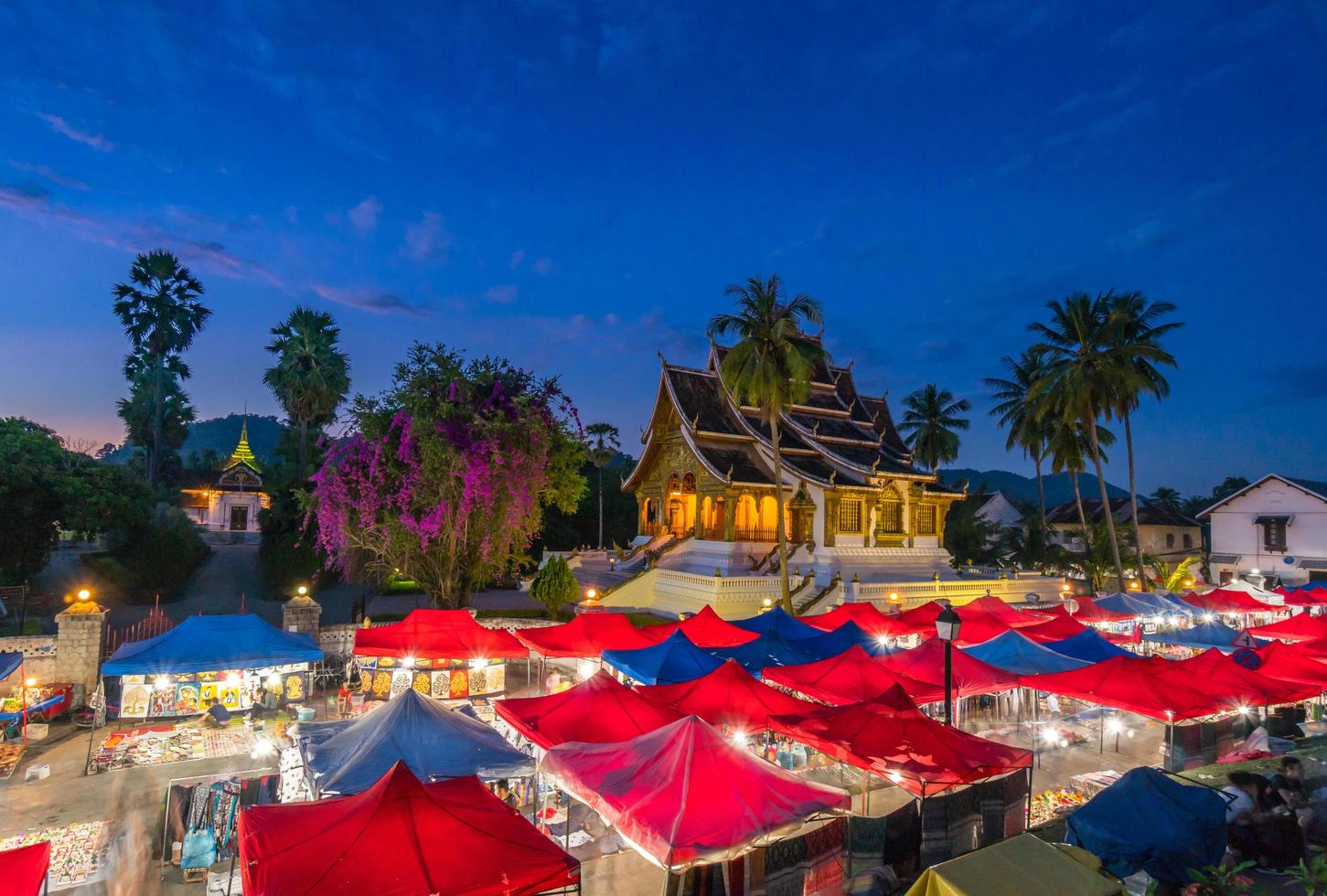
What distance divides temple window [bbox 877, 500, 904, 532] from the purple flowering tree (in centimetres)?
1830

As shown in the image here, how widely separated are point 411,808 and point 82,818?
6.87 m

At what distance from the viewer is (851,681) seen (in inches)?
527

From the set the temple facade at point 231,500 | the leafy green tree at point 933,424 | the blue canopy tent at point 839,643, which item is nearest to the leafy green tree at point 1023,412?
the leafy green tree at point 933,424

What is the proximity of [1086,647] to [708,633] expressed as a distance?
8774mm

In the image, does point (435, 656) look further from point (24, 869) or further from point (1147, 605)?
point (1147, 605)

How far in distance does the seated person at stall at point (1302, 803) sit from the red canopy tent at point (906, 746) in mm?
3223

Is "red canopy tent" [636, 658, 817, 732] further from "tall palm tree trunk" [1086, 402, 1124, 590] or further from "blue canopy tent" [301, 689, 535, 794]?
"tall palm tree trunk" [1086, 402, 1124, 590]

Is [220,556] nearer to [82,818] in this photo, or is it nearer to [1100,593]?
[82,818]

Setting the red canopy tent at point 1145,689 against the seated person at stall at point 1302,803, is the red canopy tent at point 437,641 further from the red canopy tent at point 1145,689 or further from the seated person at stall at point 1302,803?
the seated person at stall at point 1302,803

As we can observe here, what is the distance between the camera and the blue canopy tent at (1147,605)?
25156mm

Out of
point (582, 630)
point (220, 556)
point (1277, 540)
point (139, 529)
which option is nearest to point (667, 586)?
point (582, 630)

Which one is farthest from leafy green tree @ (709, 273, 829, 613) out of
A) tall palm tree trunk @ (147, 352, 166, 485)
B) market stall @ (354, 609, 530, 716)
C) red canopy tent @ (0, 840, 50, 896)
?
tall palm tree trunk @ (147, 352, 166, 485)

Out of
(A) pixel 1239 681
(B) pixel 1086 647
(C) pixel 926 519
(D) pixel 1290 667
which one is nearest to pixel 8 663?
(A) pixel 1239 681

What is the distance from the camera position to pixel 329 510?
2058cm
